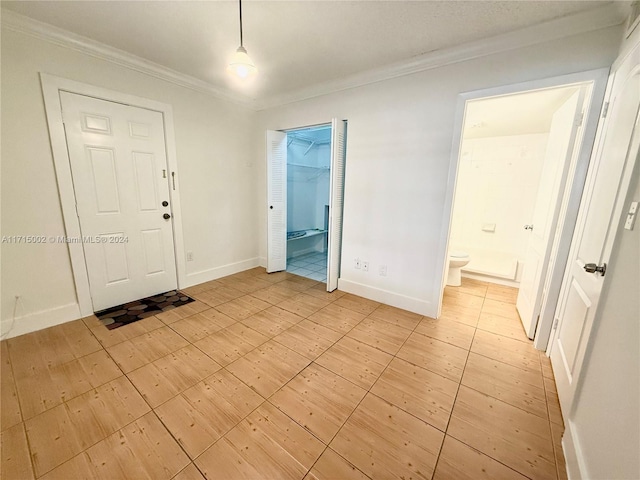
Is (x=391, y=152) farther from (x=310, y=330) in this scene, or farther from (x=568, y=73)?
(x=310, y=330)

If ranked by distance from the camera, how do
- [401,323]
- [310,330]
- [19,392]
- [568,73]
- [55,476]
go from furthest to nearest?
[401,323] → [310,330] → [568,73] → [19,392] → [55,476]

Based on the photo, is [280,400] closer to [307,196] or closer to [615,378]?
[615,378]

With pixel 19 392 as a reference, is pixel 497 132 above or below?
above

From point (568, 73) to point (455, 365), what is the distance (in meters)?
2.25

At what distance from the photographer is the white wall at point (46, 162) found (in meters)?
1.90

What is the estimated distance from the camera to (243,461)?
3.89 feet

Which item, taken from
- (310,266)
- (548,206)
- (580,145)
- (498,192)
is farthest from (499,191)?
(310,266)

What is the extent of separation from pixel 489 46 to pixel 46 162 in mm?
3712

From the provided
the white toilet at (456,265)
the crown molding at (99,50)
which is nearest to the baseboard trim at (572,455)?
the white toilet at (456,265)

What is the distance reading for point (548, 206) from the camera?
7.06ft

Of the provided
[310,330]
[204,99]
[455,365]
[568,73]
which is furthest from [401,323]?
[204,99]

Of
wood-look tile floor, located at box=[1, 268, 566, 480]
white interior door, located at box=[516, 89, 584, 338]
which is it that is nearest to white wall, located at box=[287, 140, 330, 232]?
wood-look tile floor, located at box=[1, 268, 566, 480]

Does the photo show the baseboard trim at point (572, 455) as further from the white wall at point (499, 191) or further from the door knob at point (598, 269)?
the white wall at point (499, 191)

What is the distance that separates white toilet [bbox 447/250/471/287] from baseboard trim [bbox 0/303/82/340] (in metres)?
4.14
